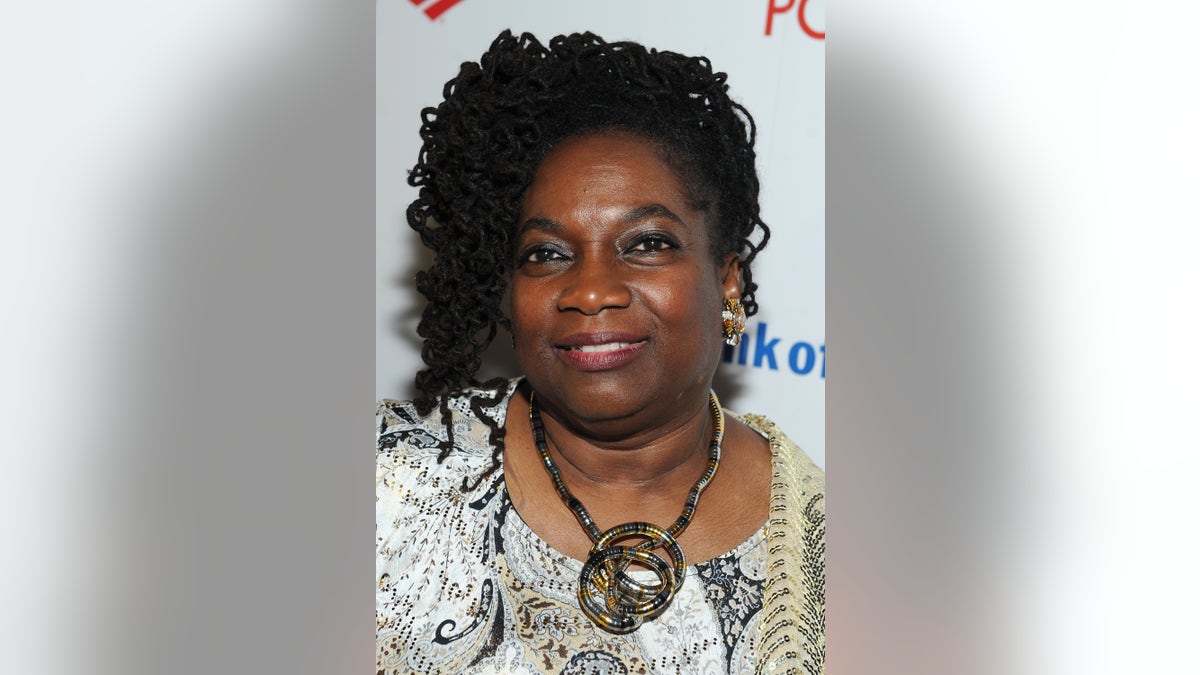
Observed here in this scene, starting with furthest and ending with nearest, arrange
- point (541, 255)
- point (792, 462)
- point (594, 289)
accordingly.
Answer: point (792, 462)
point (541, 255)
point (594, 289)

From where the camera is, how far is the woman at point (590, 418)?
196cm

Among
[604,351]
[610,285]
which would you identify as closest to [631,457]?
[604,351]

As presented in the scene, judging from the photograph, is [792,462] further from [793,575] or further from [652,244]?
[652,244]

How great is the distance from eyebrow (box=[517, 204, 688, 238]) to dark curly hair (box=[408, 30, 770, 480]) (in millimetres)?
76

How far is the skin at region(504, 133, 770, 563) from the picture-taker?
1.94 meters

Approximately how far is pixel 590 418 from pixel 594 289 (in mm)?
246

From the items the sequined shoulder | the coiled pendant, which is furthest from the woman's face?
the sequined shoulder

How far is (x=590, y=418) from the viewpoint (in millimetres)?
1983

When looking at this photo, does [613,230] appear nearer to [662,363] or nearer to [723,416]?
[662,363]

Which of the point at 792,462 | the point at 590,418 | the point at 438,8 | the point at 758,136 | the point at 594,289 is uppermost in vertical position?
the point at 438,8

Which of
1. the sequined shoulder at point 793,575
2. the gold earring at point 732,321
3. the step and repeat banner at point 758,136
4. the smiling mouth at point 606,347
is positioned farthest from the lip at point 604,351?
the step and repeat banner at point 758,136

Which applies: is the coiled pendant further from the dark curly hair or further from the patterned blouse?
the dark curly hair
